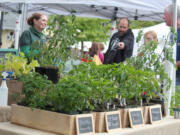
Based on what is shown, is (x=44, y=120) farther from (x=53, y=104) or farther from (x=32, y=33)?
(x=32, y=33)

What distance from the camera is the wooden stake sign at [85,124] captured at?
5.56ft

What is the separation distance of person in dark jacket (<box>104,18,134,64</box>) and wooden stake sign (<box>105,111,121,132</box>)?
7.67ft

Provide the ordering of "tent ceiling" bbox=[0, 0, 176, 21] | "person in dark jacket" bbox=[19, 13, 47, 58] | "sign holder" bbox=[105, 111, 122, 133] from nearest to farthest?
"sign holder" bbox=[105, 111, 122, 133] → "person in dark jacket" bbox=[19, 13, 47, 58] → "tent ceiling" bbox=[0, 0, 176, 21]

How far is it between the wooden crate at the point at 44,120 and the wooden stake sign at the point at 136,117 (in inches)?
18.8

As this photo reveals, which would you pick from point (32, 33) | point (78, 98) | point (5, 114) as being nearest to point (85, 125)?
point (78, 98)

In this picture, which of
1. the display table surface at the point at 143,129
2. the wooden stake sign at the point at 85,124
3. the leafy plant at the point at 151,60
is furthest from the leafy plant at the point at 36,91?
the leafy plant at the point at 151,60

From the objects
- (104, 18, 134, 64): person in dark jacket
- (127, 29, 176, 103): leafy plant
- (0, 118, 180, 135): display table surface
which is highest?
(104, 18, 134, 64): person in dark jacket

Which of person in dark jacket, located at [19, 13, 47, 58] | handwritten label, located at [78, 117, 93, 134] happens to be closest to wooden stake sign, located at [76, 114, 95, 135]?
handwritten label, located at [78, 117, 93, 134]

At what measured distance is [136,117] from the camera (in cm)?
210

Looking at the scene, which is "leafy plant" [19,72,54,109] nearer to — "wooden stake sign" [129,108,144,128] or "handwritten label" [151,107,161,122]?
"wooden stake sign" [129,108,144,128]

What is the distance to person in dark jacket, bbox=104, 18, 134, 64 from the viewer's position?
438cm

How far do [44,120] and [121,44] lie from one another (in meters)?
2.72

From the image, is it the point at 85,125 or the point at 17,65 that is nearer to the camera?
the point at 85,125

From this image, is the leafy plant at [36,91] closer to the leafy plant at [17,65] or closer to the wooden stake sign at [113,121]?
the wooden stake sign at [113,121]
